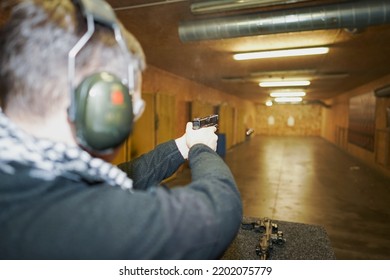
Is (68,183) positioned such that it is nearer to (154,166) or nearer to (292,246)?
(154,166)

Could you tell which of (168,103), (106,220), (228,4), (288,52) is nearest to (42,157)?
(106,220)

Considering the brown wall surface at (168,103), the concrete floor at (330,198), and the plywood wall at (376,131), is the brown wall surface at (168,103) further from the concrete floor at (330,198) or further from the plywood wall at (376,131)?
the plywood wall at (376,131)

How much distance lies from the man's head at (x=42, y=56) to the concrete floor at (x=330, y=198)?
320 centimetres

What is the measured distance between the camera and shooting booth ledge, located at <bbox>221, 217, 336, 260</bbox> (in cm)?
147

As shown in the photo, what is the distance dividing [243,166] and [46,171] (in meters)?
7.11

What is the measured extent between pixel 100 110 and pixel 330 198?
16.1 ft

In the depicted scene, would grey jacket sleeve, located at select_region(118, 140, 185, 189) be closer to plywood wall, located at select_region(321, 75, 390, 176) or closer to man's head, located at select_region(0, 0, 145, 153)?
man's head, located at select_region(0, 0, 145, 153)

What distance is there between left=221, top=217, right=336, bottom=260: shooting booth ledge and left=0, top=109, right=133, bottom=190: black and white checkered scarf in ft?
3.84

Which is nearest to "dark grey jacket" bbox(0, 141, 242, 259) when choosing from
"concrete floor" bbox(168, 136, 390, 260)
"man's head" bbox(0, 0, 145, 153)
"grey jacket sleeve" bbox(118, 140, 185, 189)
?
"man's head" bbox(0, 0, 145, 153)

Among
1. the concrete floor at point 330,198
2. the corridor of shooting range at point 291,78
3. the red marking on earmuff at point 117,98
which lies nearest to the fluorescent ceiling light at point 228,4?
the corridor of shooting range at point 291,78

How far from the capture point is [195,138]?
0.92 meters

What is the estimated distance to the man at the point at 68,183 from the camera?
48 cm

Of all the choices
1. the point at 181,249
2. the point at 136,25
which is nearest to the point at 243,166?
the point at 136,25

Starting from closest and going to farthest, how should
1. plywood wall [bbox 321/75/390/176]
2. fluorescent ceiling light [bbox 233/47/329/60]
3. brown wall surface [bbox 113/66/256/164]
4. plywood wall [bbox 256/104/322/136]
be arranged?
1. fluorescent ceiling light [bbox 233/47/329/60]
2. brown wall surface [bbox 113/66/256/164]
3. plywood wall [bbox 321/75/390/176]
4. plywood wall [bbox 256/104/322/136]
